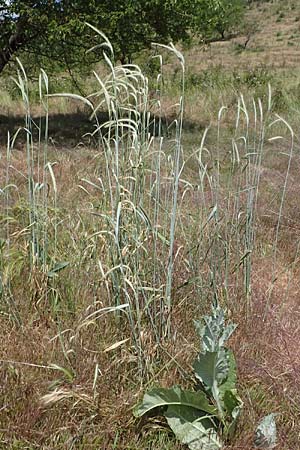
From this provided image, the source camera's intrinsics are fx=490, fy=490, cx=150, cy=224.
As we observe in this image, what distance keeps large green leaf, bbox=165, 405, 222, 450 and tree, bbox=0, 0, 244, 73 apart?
186 inches

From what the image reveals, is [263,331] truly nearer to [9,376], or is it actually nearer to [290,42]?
[9,376]

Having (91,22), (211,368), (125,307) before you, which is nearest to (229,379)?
(211,368)

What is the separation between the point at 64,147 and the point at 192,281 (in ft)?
13.8

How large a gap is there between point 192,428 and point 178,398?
0.31 ft

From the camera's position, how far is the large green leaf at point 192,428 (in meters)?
1.45

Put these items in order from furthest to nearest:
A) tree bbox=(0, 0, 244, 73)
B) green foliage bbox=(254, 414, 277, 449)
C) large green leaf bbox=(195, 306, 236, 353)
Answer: tree bbox=(0, 0, 244, 73)
large green leaf bbox=(195, 306, 236, 353)
green foliage bbox=(254, 414, 277, 449)

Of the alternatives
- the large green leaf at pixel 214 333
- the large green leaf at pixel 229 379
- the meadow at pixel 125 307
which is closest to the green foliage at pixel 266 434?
the meadow at pixel 125 307

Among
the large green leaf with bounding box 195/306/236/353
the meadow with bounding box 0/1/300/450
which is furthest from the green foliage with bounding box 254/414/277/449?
the large green leaf with bounding box 195/306/236/353

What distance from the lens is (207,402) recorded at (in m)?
1.50

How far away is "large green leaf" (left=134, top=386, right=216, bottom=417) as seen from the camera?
1483 millimetres

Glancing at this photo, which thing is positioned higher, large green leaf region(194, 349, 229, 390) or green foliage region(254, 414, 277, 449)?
large green leaf region(194, 349, 229, 390)

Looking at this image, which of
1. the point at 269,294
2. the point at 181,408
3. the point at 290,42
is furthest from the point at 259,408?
the point at 290,42

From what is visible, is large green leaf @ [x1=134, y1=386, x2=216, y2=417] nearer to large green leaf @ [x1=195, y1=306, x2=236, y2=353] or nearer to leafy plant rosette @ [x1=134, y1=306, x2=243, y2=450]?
leafy plant rosette @ [x1=134, y1=306, x2=243, y2=450]

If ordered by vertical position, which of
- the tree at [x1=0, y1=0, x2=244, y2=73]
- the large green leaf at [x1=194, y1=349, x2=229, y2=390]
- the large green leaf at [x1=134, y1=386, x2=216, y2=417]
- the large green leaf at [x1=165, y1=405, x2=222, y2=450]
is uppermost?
the tree at [x1=0, y1=0, x2=244, y2=73]
